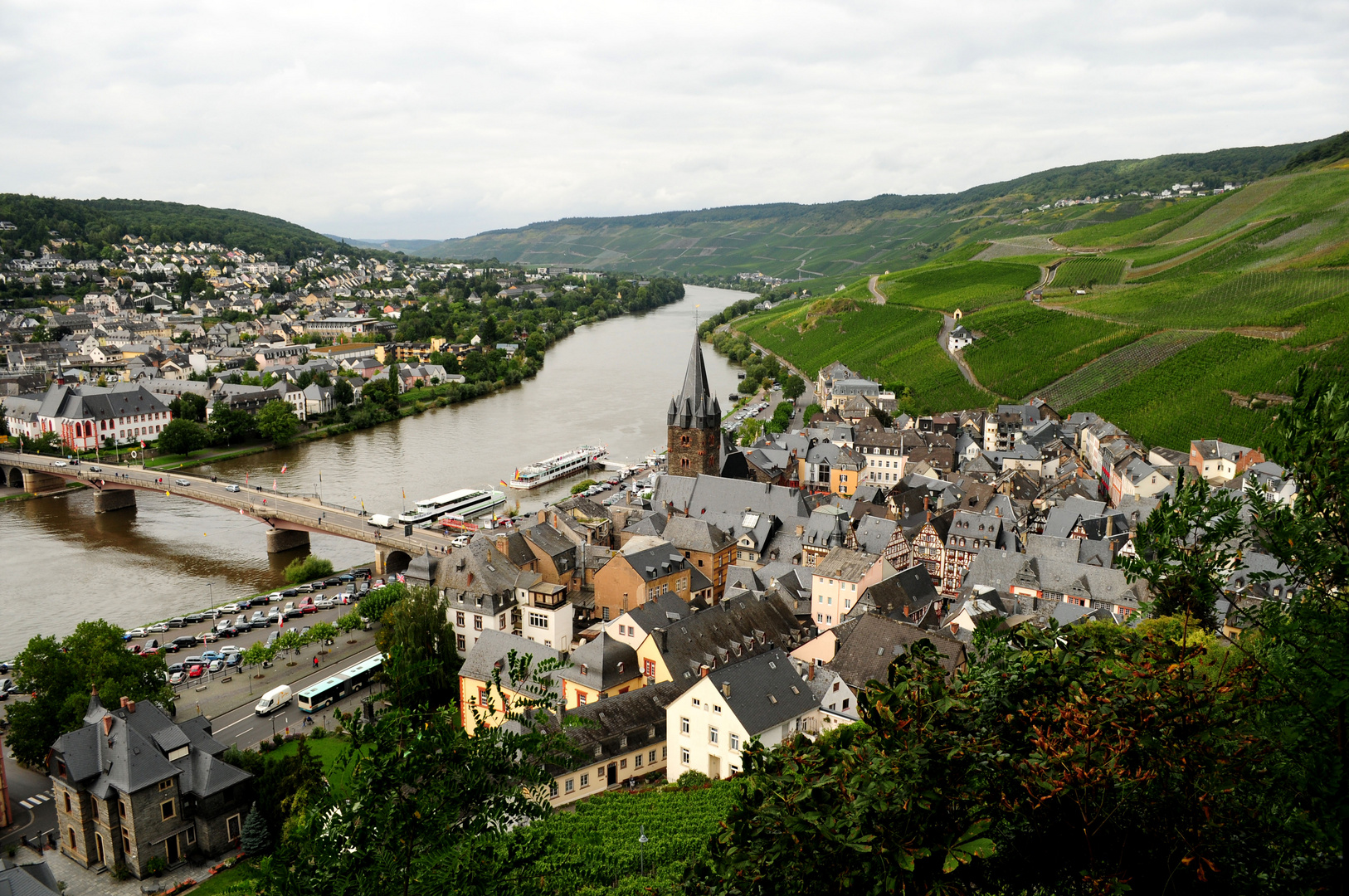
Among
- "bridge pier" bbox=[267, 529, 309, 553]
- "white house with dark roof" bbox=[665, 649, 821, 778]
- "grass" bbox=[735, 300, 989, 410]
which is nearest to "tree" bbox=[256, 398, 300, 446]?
"bridge pier" bbox=[267, 529, 309, 553]

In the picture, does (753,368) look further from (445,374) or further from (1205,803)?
(1205,803)

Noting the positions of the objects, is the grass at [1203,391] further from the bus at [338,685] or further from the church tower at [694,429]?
the bus at [338,685]

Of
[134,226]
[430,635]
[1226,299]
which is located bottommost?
[430,635]

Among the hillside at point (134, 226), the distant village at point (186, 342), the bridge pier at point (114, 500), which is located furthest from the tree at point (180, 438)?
the hillside at point (134, 226)

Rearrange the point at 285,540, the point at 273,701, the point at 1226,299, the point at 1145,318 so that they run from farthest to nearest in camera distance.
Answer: the point at 1145,318 → the point at 1226,299 → the point at 285,540 → the point at 273,701

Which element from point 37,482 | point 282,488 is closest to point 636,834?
point 282,488

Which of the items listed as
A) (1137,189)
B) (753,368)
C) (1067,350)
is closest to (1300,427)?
(1067,350)

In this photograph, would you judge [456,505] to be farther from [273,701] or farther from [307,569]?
[273,701]
